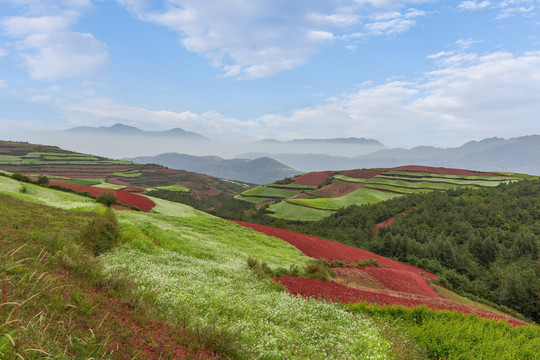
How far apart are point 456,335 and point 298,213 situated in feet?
232

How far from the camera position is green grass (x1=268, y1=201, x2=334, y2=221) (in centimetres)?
7631

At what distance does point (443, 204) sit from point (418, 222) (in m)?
10.7

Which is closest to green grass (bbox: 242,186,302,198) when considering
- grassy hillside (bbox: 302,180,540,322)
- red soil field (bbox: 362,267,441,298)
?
grassy hillside (bbox: 302,180,540,322)

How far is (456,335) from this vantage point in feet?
28.1

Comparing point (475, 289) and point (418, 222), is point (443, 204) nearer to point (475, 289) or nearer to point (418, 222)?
point (418, 222)

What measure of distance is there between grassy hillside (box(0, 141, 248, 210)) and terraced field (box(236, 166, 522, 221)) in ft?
A: 128

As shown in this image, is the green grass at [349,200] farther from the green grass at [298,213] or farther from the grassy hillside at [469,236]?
the grassy hillside at [469,236]

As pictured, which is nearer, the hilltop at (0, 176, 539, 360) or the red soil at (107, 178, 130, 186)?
the hilltop at (0, 176, 539, 360)

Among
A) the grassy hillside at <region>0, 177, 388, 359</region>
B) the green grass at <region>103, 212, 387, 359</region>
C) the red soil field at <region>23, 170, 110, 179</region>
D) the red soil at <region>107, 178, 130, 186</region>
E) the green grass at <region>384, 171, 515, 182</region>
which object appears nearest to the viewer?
the grassy hillside at <region>0, 177, 388, 359</region>

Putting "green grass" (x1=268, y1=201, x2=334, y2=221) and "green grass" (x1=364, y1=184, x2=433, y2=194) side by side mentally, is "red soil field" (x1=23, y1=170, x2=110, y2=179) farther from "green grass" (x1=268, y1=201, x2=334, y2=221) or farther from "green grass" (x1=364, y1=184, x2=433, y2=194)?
"green grass" (x1=364, y1=184, x2=433, y2=194)

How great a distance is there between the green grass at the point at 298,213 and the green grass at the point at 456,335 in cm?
6489

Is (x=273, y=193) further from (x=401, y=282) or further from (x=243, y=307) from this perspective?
(x=243, y=307)

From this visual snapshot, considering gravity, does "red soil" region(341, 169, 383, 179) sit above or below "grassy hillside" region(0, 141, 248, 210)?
above

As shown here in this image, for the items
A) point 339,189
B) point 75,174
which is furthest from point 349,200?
point 75,174
